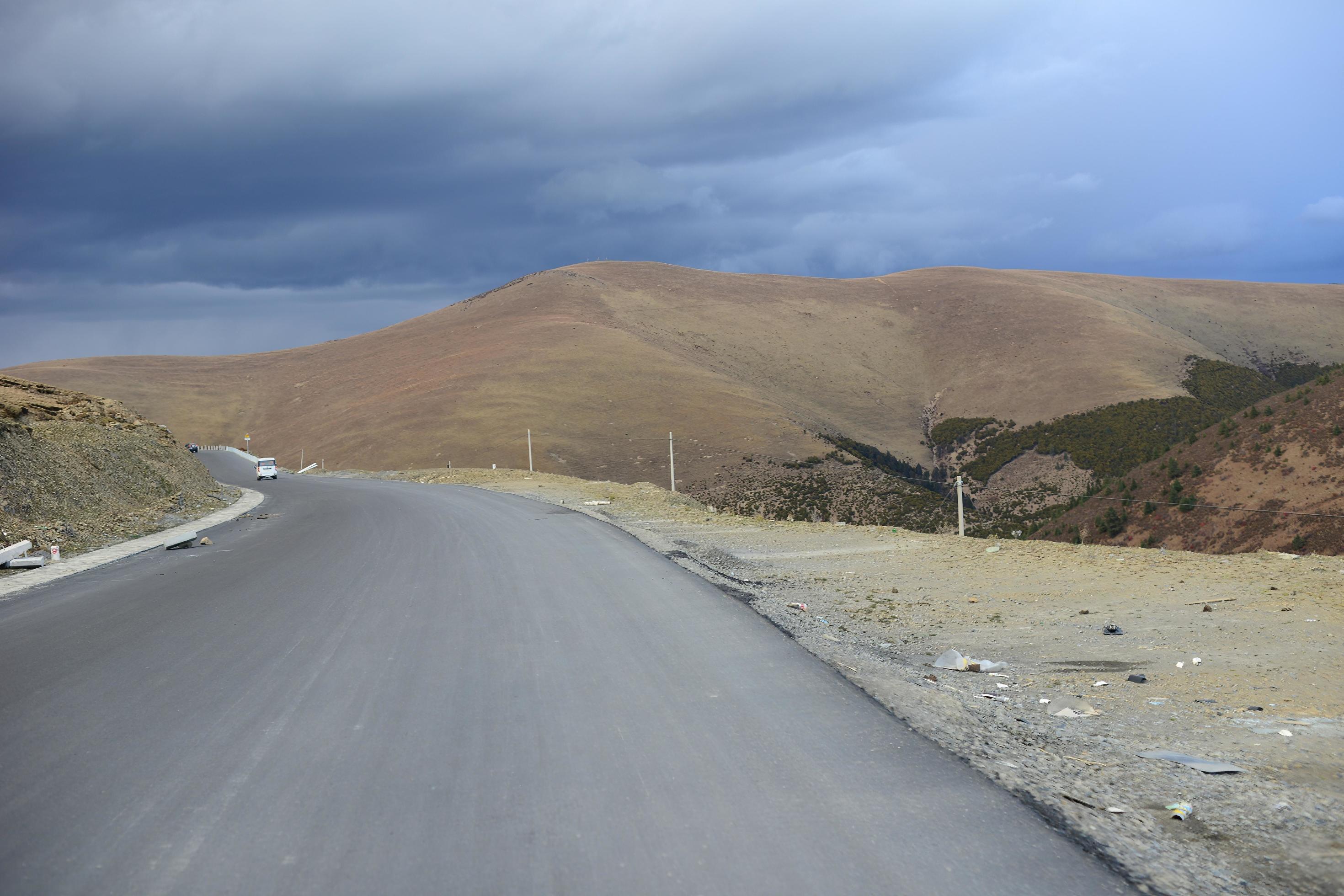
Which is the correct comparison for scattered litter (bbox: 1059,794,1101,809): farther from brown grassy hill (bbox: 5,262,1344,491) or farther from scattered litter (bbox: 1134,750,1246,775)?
brown grassy hill (bbox: 5,262,1344,491)

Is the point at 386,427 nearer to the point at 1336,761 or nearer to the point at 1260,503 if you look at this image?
the point at 1260,503

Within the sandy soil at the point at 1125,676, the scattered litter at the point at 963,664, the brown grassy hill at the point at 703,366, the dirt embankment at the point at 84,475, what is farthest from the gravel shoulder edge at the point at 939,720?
the brown grassy hill at the point at 703,366

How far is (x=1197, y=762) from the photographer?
532 cm

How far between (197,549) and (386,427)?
6567cm

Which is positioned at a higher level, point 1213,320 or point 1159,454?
point 1213,320

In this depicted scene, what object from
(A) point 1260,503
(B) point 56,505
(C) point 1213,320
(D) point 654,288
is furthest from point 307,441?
(C) point 1213,320

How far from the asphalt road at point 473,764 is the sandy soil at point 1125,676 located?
45cm

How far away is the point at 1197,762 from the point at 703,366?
310ft

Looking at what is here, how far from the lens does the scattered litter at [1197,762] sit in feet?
17.0

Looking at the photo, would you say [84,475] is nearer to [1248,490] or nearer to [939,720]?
[939,720]

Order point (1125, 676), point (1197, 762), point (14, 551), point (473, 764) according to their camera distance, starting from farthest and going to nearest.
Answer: point (14, 551) → point (1125, 676) → point (1197, 762) → point (473, 764)

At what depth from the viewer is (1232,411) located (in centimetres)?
7888

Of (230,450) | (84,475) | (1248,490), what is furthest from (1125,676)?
(230,450)

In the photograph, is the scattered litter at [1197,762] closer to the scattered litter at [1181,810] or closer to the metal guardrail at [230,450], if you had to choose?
the scattered litter at [1181,810]
